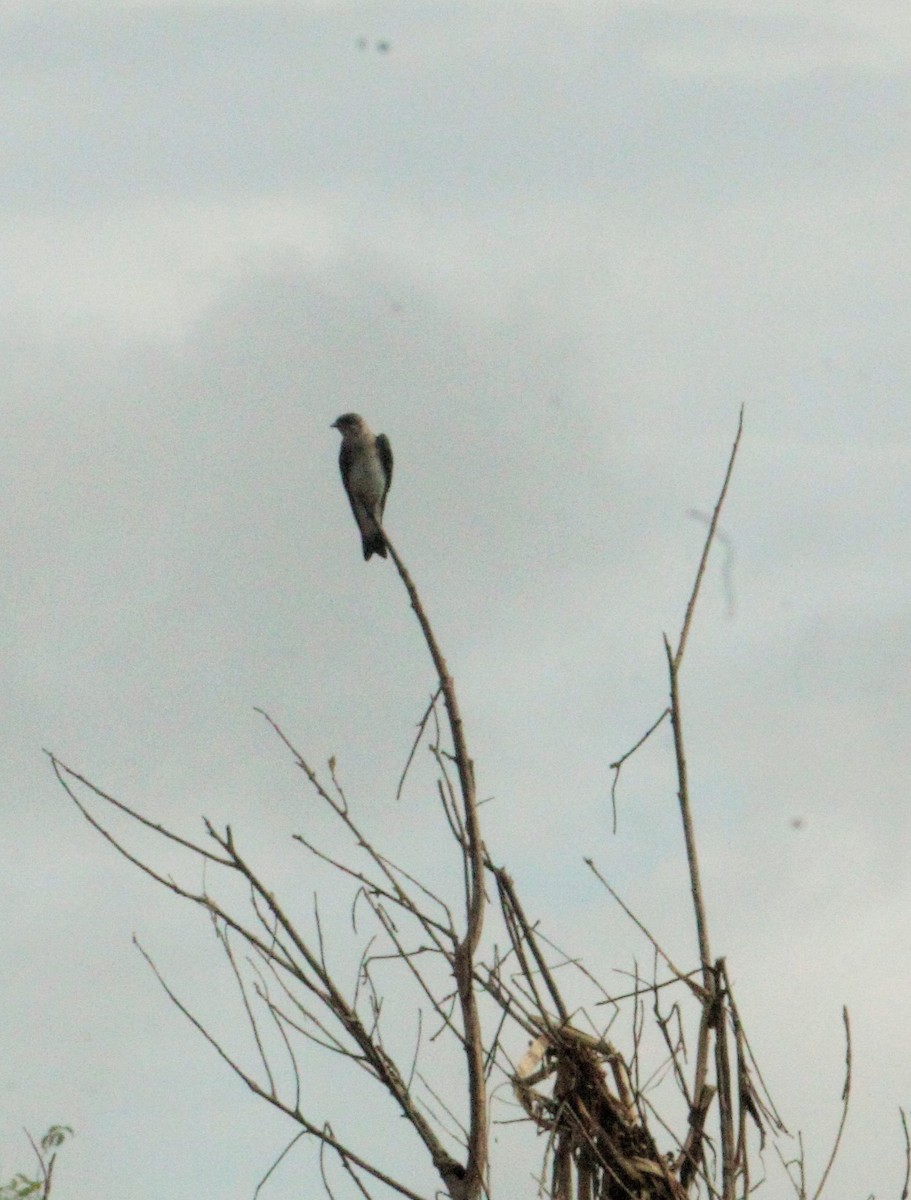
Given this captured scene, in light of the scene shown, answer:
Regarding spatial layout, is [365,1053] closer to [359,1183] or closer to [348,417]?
[359,1183]

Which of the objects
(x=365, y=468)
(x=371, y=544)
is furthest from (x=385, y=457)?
(x=371, y=544)

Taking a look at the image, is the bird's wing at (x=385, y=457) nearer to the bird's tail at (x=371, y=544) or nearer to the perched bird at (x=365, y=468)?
the perched bird at (x=365, y=468)

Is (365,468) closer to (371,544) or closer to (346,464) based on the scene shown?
(346,464)

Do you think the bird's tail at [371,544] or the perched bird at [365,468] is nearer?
the bird's tail at [371,544]

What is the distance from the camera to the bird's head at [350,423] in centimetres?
1728

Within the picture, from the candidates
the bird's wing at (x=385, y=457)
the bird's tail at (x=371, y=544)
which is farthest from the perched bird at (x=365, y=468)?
the bird's tail at (x=371, y=544)

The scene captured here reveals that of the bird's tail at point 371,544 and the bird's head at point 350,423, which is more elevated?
the bird's head at point 350,423

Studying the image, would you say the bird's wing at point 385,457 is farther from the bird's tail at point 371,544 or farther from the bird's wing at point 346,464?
the bird's tail at point 371,544

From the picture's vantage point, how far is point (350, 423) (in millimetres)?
A: 17391

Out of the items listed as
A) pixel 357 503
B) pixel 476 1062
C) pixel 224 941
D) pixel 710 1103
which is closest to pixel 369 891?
pixel 224 941

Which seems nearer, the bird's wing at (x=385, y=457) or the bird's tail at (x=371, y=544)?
the bird's tail at (x=371, y=544)

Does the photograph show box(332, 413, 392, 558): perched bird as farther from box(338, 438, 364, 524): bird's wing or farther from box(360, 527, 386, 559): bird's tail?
box(360, 527, 386, 559): bird's tail

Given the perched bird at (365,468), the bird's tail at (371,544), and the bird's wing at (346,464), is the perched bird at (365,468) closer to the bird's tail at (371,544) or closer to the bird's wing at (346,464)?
the bird's wing at (346,464)

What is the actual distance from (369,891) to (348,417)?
13.2m
